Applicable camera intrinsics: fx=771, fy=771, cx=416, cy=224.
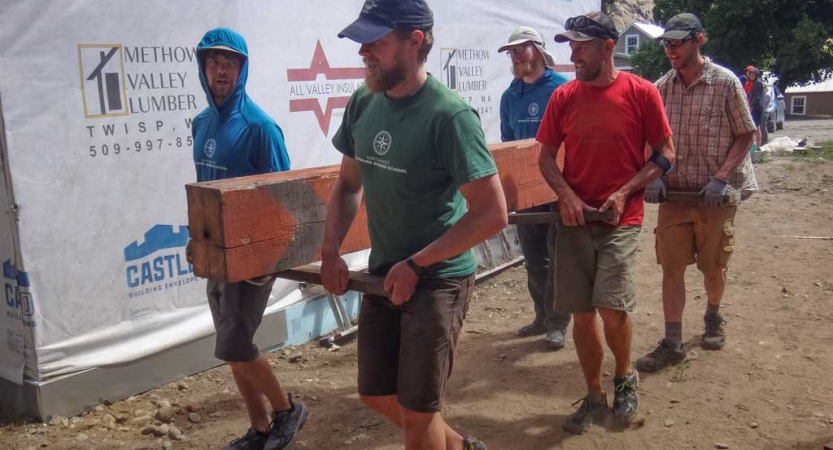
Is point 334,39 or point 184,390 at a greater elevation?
point 334,39

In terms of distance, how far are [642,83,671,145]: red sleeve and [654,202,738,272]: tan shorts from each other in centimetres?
125

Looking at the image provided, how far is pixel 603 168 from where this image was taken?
3.94 m

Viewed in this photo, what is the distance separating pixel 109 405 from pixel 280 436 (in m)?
1.35

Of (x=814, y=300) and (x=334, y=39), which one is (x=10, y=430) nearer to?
(x=334, y=39)

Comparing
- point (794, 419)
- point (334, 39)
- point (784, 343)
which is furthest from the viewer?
point (334, 39)

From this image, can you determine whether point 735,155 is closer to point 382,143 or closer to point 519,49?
point 519,49

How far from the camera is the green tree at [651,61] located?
3291 cm

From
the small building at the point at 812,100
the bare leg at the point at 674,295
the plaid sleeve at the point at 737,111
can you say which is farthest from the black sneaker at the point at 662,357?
the small building at the point at 812,100

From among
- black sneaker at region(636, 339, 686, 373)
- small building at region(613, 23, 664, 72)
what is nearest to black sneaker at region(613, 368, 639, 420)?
black sneaker at region(636, 339, 686, 373)

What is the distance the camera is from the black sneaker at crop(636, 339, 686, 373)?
16.3 ft

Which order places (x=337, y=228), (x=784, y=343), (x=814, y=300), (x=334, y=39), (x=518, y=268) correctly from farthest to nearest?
1. (x=518, y=268)
2. (x=814, y=300)
3. (x=334, y=39)
4. (x=784, y=343)
5. (x=337, y=228)

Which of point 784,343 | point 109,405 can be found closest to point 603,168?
point 784,343

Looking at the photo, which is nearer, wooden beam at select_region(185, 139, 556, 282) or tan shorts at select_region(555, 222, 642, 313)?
wooden beam at select_region(185, 139, 556, 282)

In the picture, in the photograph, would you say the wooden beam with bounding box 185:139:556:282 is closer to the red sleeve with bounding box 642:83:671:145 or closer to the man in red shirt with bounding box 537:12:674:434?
the man in red shirt with bounding box 537:12:674:434
